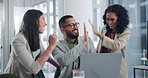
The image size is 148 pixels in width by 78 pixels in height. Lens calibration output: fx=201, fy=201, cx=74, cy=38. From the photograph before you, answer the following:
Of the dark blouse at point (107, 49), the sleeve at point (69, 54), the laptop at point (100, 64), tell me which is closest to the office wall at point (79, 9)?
the dark blouse at point (107, 49)

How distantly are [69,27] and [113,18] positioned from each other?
383mm

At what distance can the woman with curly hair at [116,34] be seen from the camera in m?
1.64

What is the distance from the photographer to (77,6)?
4102 mm

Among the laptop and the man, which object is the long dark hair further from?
the laptop

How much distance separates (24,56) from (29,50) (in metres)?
0.10

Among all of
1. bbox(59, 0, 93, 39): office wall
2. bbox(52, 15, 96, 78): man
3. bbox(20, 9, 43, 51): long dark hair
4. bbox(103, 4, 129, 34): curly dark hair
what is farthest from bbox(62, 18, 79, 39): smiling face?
bbox(59, 0, 93, 39): office wall

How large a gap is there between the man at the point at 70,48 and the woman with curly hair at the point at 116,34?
0.41 feet

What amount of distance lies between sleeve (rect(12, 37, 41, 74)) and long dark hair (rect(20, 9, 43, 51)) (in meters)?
0.07

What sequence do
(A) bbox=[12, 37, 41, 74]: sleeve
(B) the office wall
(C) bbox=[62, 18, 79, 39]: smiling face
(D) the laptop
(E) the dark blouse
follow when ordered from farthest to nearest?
(B) the office wall < (E) the dark blouse < (C) bbox=[62, 18, 79, 39]: smiling face < (A) bbox=[12, 37, 41, 74]: sleeve < (D) the laptop

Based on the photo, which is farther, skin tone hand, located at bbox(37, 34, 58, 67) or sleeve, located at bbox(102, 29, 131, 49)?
sleeve, located at bbox(102, 29, 131, 49)

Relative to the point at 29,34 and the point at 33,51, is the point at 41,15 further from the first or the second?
the point at 33,51

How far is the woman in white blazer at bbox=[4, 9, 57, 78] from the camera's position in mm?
1403

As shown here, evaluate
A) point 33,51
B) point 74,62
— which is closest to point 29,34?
point 33,51

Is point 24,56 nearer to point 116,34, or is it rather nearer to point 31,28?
point 31,28
